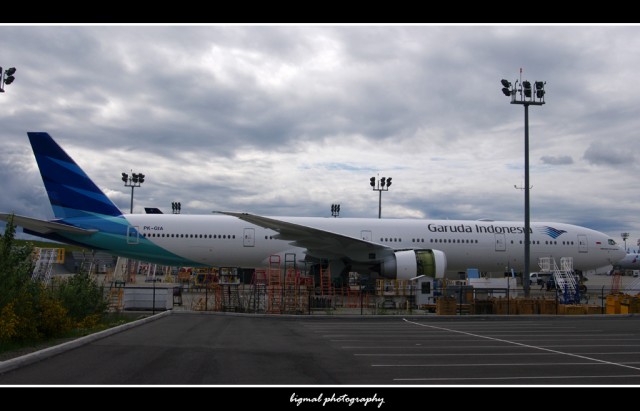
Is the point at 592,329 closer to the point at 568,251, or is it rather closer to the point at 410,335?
the point at 410,335

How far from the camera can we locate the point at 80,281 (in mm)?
16906

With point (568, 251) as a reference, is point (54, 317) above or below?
below

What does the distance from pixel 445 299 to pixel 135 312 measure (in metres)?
11.9

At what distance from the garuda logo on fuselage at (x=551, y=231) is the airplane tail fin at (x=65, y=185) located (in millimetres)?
22679

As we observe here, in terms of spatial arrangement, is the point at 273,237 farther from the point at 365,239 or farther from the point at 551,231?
the point at 551,231

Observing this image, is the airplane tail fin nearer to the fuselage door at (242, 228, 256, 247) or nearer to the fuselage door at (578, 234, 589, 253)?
the fuselage door at (242, 228, 256, 247)

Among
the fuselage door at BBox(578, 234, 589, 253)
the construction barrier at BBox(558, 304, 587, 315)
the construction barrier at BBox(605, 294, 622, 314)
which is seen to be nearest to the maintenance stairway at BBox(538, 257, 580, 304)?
the fuselage door at BBox(578, 234, 589, 253)

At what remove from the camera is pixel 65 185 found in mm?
29234

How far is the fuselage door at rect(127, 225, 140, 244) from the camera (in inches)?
1143

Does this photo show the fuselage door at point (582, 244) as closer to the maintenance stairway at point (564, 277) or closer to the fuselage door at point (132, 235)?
the maintenance stairway at point (564, 277)

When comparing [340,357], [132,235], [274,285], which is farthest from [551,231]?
[340,357]

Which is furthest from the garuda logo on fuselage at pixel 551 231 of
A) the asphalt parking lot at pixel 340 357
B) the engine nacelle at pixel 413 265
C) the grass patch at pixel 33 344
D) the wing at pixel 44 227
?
the grass patch at pixel 33 344

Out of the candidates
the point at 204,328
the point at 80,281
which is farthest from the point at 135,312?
the point at 204,328

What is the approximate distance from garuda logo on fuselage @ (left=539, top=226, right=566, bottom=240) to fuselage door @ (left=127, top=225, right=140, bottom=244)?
846 inches
